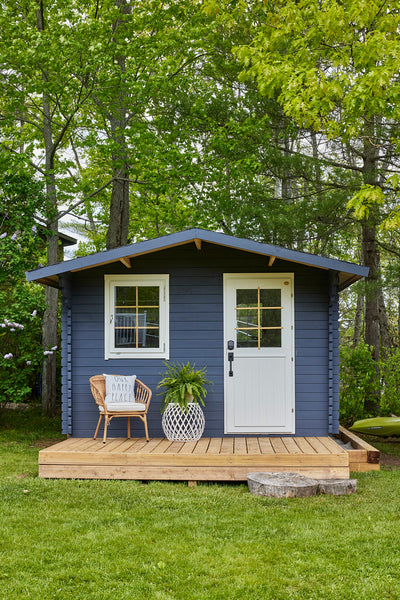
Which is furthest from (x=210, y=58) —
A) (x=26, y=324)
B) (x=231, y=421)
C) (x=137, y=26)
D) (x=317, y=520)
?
(x=317, y=520)

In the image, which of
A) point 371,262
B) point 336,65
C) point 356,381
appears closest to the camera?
point 336,65

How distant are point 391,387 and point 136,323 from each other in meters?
4.51

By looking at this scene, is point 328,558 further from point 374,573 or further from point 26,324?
point 26,324

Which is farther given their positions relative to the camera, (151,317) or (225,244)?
(151,317)

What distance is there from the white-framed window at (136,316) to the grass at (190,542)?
1.70 m

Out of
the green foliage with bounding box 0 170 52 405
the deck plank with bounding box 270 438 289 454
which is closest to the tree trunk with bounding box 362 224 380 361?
the deck plank with bounding box 270 438 289 454

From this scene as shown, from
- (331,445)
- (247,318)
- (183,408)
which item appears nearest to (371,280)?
(247,318)

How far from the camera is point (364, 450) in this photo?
6.11 m

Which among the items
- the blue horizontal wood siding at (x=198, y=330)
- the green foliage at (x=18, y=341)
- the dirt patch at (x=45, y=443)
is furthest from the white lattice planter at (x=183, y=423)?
Answer: the green foliage at (x=18, y=341)

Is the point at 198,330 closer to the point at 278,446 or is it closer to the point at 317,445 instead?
the point at 278,446

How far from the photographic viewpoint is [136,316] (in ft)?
22.4

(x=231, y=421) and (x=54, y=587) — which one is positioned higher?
(x=231, y=421)

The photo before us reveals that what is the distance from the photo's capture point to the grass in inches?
128

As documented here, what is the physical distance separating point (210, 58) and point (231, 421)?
718 centimetres
